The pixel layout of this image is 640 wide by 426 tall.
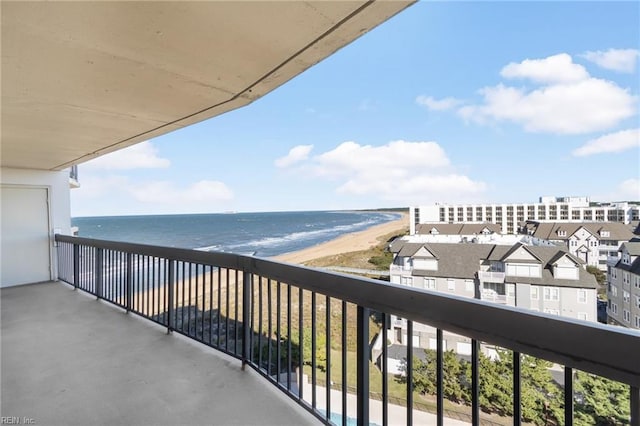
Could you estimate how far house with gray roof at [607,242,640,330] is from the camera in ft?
9.04

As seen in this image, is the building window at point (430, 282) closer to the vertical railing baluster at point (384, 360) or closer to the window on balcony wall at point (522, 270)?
the window on balcony wall at point (522, 270)

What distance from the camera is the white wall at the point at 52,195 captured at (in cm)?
482

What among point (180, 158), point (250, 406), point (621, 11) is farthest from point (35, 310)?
point (180, 158)

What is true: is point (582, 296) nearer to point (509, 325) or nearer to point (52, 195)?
point (509, 325)

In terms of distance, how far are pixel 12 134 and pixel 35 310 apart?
2.13 metres

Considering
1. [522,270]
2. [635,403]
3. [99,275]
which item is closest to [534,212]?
[522,270]

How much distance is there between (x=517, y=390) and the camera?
2.81 feet

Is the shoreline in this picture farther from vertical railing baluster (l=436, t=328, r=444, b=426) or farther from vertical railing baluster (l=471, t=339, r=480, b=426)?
vertical railing baluster (l=471, t=339, r=480, b=426)

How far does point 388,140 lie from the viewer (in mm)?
31984

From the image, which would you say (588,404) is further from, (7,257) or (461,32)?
(461,32)

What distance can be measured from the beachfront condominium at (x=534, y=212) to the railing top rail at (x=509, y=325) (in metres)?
5.46

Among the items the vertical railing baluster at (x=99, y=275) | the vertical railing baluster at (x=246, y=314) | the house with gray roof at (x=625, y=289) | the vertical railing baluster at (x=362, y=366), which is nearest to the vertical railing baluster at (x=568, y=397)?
the vertical railing baluster at (x=362, y=366)

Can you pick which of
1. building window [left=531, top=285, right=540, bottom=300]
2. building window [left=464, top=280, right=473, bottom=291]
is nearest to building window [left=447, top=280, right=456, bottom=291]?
building window [left=464, top=280, right=473, bottom=291]

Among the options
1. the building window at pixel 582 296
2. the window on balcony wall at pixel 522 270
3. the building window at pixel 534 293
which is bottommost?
the building window at pixel 534 293
